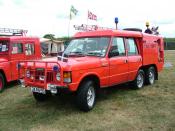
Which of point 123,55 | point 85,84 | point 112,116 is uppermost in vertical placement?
point 123,55

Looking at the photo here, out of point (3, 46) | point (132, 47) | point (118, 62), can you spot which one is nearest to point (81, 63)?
point (118, 62)

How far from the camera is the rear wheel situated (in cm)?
1221

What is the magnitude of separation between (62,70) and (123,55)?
2974mm

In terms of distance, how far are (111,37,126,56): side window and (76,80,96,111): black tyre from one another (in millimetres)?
1398

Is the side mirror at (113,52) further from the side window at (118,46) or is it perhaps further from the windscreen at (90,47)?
the windscreen at (90,47)

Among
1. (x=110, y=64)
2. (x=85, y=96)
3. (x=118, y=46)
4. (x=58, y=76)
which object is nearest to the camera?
(x=58, y=76)

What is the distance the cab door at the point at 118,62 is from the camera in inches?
370

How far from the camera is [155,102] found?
9.30 metres

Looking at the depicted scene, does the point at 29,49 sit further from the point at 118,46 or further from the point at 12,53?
the point at 118,46

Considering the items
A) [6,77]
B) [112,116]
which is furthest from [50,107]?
[6,77]

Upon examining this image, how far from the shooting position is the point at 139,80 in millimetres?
11602

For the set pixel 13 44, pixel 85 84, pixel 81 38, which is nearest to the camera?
pixel 85 84

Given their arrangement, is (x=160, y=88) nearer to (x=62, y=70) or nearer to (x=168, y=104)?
(x=168, y=104)

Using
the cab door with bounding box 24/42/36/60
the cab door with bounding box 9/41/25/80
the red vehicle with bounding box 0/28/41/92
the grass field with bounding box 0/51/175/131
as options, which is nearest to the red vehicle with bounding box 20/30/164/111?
the grass field with bounding box 0/51/175/131
